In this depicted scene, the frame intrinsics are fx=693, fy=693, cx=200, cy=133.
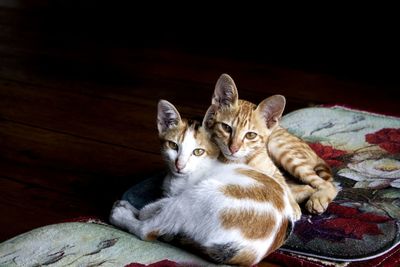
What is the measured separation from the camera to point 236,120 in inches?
58.3

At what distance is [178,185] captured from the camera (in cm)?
148

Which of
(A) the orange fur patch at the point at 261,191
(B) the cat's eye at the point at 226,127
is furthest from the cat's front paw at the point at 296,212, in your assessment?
(B) the cat's eye at the point at 226,127

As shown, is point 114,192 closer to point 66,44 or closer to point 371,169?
point 371,169

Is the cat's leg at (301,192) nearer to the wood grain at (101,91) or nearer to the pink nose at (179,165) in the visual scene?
the pink nose at (179,165)

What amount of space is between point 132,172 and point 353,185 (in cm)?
67

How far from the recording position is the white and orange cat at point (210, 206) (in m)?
1.31

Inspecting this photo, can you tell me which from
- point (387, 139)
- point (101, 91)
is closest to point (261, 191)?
point (387, 139)

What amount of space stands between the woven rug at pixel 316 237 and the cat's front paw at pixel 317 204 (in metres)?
0.01

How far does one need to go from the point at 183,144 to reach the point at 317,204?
1.15 feet

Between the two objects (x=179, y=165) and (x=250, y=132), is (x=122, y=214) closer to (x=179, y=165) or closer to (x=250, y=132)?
(x=179, y=165)

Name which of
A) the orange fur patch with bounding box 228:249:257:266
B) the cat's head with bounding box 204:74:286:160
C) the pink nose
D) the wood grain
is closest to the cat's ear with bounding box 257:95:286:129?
the cat's head with bounding box 204:74:286:160

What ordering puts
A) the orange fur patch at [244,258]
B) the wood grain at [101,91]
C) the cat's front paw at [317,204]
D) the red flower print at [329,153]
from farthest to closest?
1. the wood grain at [101,91]
2. the red flower print at [329,153]
3. the cat's front paw at [317,204]
4. the orange fur patch at [244,258]

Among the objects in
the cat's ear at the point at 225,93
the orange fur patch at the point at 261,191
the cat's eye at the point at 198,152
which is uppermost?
the cat's ear at the point at 225,93

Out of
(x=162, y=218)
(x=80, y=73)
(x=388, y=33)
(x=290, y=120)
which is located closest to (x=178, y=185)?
(x=162, y=218)
